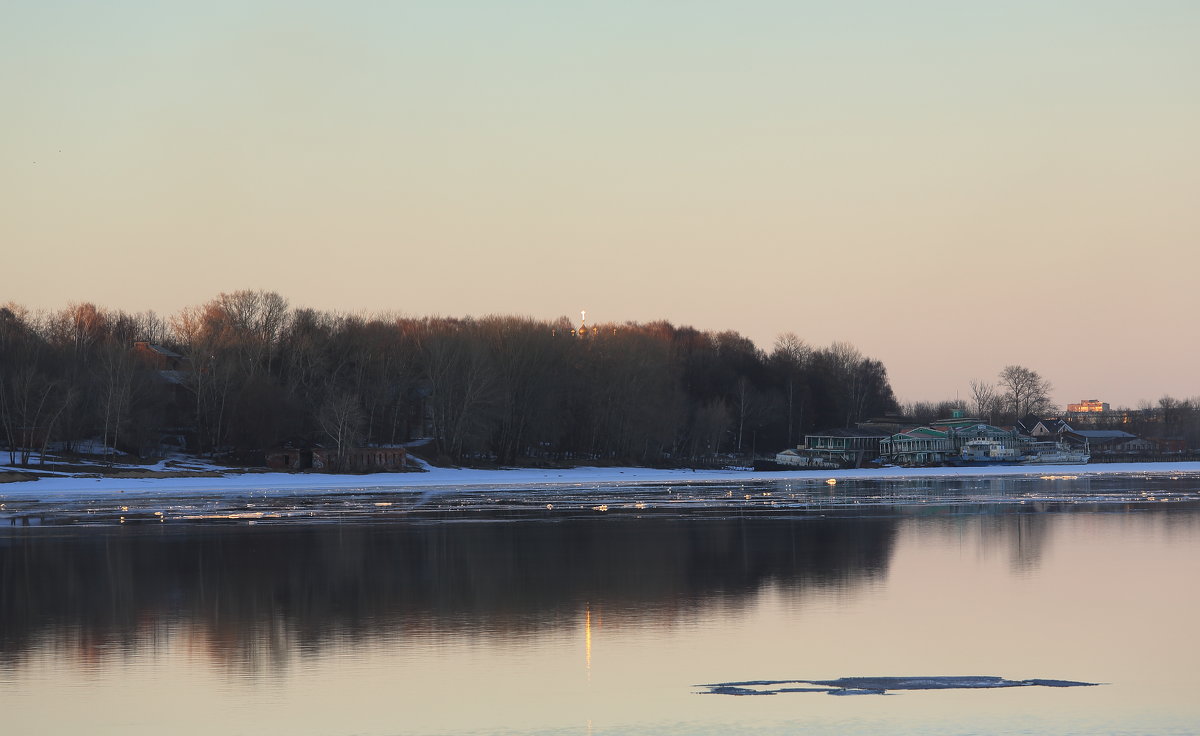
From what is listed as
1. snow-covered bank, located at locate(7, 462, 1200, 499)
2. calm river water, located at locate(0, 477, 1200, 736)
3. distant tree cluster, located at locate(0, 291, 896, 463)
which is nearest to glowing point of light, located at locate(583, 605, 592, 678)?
calm river water, located at locate(0, 477, 1200, 736)

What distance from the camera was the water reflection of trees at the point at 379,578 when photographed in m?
19.1

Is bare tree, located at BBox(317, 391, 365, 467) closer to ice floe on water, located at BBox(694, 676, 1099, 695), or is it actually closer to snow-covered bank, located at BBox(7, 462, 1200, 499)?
snow-covered bank, located at BBox(7, 462, 1200, 499)

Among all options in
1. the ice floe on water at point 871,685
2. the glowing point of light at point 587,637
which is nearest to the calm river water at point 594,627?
the glowing point of light at point 587,637

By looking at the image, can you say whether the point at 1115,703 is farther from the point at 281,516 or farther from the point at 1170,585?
the point at 281,516

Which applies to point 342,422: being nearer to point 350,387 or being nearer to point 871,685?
point 350,387

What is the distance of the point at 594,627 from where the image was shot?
18531 mm

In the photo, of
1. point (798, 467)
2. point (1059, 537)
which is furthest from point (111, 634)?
point (798, 467)

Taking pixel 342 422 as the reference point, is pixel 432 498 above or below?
below

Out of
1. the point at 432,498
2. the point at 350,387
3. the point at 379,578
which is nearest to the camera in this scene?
the point at 379,578

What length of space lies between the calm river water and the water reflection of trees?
11cm

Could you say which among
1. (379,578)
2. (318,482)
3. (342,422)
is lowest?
(318,482)

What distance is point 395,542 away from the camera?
3275 cm

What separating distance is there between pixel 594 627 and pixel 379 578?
7.48 meters

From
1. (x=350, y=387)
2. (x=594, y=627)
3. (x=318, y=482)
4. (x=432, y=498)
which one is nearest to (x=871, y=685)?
(x=594, y=627)
